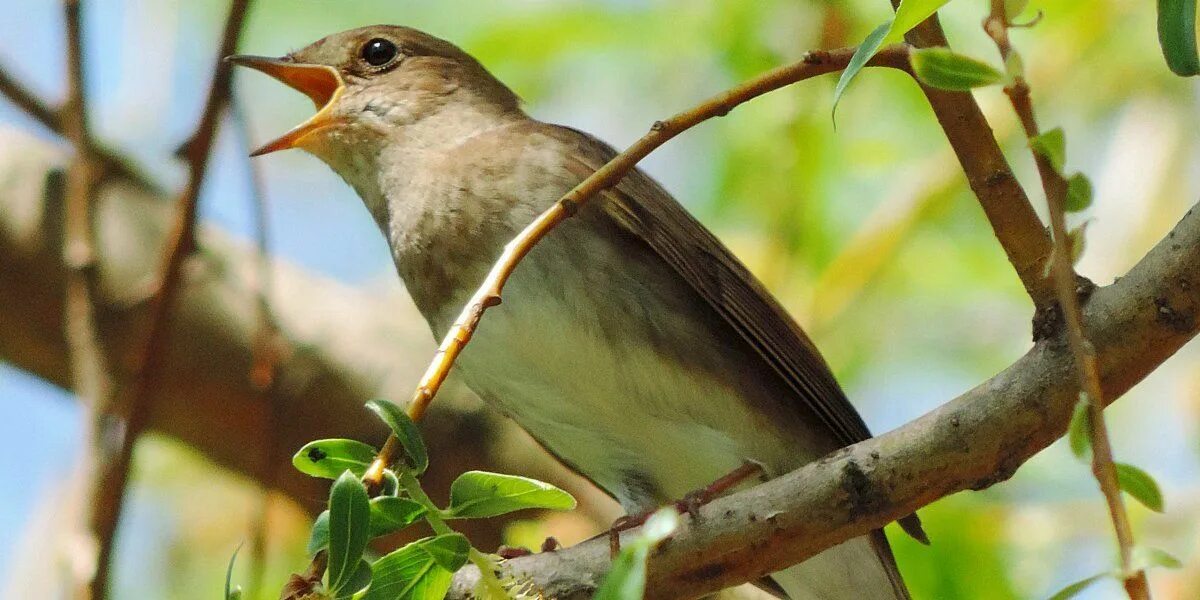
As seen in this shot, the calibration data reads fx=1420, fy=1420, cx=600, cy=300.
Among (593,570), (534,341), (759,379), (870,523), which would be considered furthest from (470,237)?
(870,523)

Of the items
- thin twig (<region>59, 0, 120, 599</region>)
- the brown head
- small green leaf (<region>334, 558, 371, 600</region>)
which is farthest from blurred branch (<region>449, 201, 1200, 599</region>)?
the brown head

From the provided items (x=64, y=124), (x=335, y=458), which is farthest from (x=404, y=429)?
(x=64, y=124)

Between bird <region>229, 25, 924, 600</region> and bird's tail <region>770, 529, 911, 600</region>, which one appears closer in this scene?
bird <region>229, 25, 924, 600</region>

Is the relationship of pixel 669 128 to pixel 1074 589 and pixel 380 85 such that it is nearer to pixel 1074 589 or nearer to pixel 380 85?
pixel 1074 589

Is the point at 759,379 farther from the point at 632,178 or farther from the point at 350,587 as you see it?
the point at 350,587

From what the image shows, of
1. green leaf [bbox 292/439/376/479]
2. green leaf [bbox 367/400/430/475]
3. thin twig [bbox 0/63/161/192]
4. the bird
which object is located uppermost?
thin twig [bbox 0/63/161/192]

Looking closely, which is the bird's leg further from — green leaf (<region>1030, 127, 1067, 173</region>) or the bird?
green leaf (<region>1030, 127, 1067, 173</region>)

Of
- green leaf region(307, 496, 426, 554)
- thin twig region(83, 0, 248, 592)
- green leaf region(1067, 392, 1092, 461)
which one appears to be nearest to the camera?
green leaf region(1067, 392, 1092, 461)

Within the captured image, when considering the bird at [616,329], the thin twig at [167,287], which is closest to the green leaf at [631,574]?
the bird at [616,329]
